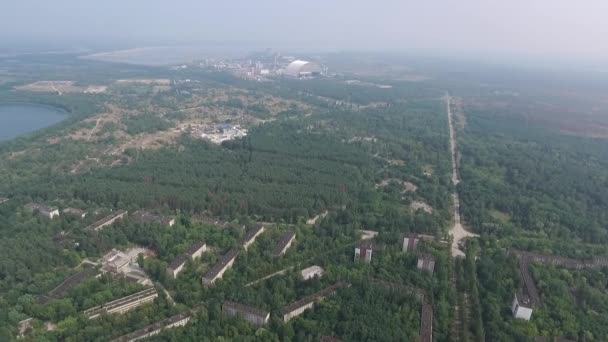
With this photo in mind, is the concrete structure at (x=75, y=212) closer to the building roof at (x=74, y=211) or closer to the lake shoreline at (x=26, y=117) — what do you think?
the building roof at (x=74, y=211)

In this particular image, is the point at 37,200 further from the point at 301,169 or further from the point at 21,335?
the point at 301,169

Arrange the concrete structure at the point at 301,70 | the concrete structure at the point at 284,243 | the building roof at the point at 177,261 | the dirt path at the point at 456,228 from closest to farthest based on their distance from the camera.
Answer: the building roof at the point at 177,261, the concrete structure at the point at 284,243, the dirt path at the point at 456,228, the concrete structure at the point at 301,70

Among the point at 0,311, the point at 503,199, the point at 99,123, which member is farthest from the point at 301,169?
the point at 99,123

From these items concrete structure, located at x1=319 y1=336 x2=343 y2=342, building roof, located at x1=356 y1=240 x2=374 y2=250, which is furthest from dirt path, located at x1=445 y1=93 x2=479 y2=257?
concrete structure, located at x1=319 y1=336 x2=343 y2=342

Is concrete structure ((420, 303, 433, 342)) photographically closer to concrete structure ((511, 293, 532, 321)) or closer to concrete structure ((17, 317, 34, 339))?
concrete structure ((511, 293, 532, 321))

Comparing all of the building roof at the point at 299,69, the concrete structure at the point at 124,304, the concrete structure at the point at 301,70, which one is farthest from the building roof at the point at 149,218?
the building roof at the point at 299,69

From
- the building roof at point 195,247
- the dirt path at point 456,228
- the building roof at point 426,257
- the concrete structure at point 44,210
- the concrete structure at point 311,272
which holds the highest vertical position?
the concrete structure at point 44,210

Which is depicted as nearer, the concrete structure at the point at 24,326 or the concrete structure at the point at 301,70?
the concrete structure at the point at 24,326

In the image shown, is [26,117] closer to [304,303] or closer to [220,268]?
[220,268]
